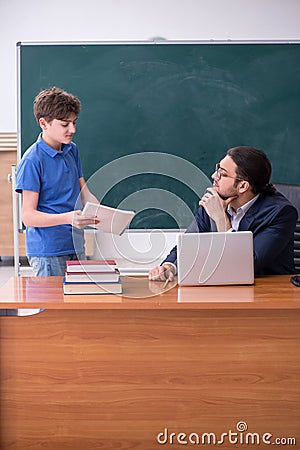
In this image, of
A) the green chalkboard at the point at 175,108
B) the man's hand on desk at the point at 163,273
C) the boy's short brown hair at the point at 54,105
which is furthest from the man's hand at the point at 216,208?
the green chalkboard at the point at 175,108

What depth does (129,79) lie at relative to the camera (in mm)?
5176

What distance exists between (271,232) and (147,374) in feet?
2.28

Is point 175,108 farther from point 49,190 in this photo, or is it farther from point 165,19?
point 49,190

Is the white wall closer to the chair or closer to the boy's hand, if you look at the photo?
the chair

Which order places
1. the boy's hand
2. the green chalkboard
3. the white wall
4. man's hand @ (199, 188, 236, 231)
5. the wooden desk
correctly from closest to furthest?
the wooden desk
the boy's hand
man's hand @ (199, 188, 236, 231)
the green chalkboard
the white wall

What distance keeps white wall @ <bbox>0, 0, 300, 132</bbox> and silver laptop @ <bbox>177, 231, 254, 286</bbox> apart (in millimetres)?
4055

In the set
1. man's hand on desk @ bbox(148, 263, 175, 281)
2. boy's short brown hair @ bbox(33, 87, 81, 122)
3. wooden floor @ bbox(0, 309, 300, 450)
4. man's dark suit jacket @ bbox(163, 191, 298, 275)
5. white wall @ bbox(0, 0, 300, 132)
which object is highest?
white wall @ bbox(0, 0, 300, 132)

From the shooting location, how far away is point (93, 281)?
2.29m

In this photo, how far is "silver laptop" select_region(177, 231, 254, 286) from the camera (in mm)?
2342

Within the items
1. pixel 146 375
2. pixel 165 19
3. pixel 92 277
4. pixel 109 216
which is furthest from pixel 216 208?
pixel 165 19

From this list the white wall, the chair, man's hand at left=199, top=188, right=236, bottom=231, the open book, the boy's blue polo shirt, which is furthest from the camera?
the white wall

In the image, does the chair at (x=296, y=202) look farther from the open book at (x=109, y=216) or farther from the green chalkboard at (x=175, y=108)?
the green chalkboard at (x=175, y=108)

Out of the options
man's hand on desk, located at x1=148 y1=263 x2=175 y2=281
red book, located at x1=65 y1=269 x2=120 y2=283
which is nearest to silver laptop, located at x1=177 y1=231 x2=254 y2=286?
man's hand on desk, located at x1=148 y1=263 x2=175 y2=281

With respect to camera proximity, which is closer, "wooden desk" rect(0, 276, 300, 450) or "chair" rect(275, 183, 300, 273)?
"wooden desk" rect(0, 276, 300, 450)
